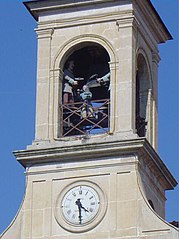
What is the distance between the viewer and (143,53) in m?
55.6

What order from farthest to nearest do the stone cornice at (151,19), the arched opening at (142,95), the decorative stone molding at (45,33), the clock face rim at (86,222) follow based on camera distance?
1. the arched opening at (142,95)
2. the decorative stone molding at (45,33)
3. the stone cornice at (151,19)
4. the clock face rim at (86,222)

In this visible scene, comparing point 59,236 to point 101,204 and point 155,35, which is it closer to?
point 101,204

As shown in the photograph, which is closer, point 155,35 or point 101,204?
point 101,204

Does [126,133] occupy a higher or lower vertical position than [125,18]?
lower

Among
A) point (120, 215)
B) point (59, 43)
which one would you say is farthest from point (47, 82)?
point (120, 215)

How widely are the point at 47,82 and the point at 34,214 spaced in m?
3.70

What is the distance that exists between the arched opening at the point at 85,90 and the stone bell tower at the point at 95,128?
1.1 inches

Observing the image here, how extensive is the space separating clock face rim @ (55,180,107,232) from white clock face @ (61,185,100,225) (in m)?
0.04

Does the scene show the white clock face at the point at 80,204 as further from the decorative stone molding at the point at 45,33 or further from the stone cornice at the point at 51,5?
the stone cornice at the point at 51,5

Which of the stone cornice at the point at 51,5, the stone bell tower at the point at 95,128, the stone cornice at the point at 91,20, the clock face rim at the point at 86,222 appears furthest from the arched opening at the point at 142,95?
the clock face rim at the point at 86,222

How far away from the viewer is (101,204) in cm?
5297

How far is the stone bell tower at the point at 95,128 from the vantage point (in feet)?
173

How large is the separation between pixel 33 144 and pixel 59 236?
104 inches

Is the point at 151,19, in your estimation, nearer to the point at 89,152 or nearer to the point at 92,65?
the point at 92,65
